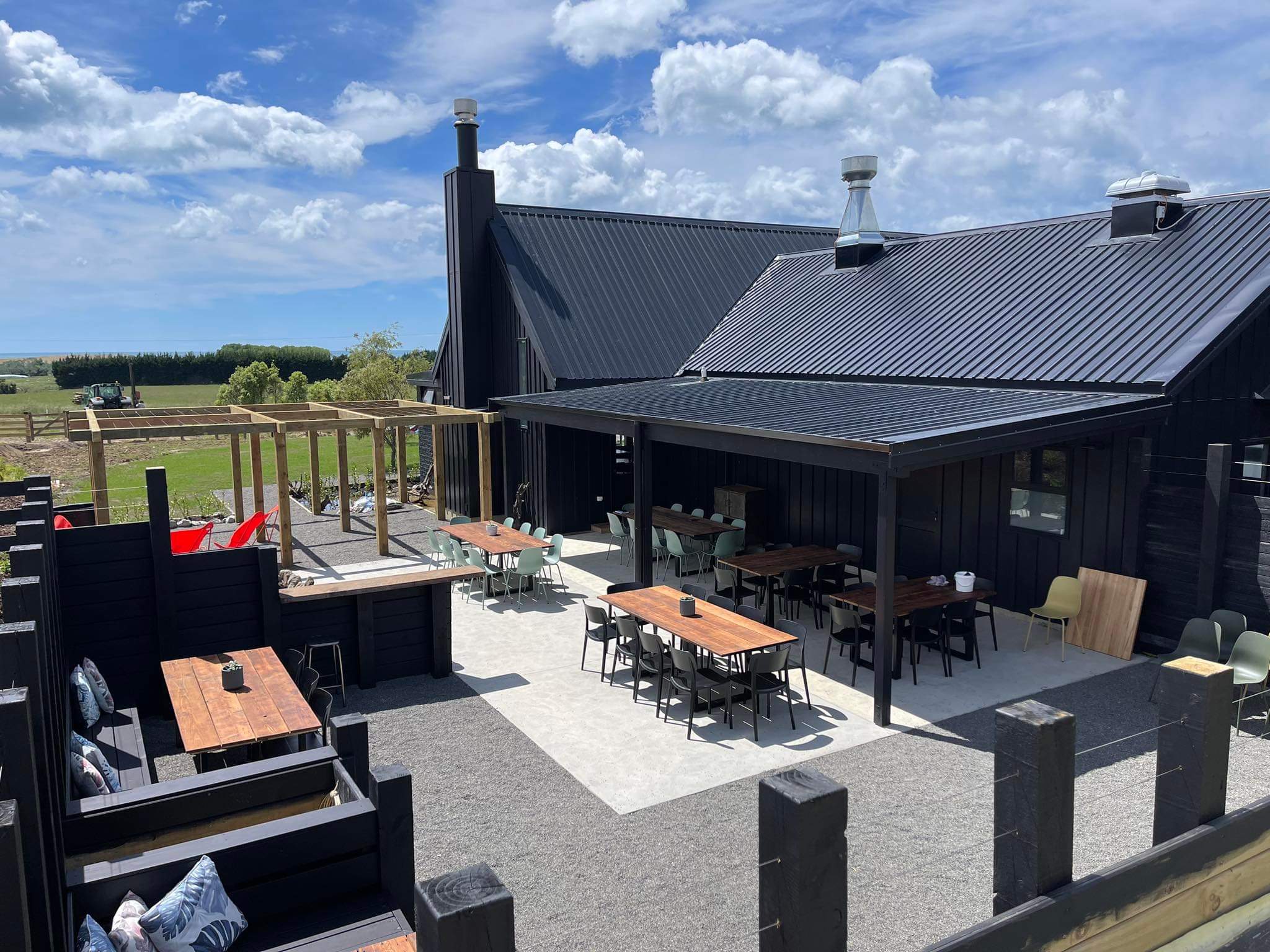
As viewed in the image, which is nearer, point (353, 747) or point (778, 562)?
point (353, 747)

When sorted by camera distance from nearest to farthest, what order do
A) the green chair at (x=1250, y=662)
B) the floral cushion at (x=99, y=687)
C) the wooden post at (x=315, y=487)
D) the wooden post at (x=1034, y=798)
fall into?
the wooden post at (x=1034, y=798), the floral cushion at (x=99, y=687), the green chair at (x=1250, y=662), the wooden post at (x=315, y=487)

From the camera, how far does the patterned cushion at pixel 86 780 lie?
5.18 meters

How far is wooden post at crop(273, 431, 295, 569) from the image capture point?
13945 mm

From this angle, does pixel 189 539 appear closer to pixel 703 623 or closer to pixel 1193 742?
pixel 703 623

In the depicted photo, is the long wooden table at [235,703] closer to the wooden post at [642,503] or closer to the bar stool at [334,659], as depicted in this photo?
the bar stool at [334,659]

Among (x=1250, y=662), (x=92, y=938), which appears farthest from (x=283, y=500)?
(x=1250, y=662)

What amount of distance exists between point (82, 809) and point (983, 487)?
10464 millimetres

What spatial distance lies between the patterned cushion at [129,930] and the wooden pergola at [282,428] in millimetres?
9765

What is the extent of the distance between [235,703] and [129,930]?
3.22 meters

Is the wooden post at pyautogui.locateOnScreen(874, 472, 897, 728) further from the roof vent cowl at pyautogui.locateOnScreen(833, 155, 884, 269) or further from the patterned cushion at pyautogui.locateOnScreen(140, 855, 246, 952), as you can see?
the roof vent cowl at pyautogui.locateOnScreen(833, 155, 884, 269)

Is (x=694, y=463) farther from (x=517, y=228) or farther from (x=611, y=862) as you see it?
(x=611, y=862)

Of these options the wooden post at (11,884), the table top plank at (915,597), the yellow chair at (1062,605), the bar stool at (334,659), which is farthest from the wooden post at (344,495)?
the wooden post at (11,884)

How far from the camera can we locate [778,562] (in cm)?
1149

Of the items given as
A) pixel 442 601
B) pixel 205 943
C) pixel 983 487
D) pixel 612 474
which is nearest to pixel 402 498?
pixel 612 474
